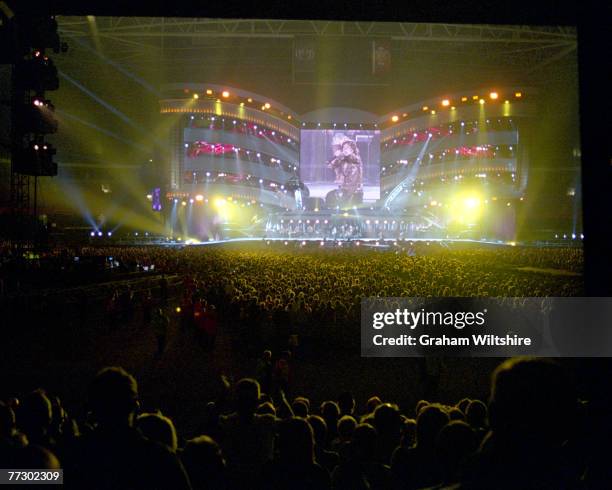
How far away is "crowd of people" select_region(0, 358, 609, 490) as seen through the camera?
1839mm

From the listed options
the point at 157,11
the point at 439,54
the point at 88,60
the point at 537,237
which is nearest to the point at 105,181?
the point at 88,60

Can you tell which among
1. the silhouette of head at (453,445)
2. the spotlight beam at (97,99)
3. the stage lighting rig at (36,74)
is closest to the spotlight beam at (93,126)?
the spotlight beam at (97,99)

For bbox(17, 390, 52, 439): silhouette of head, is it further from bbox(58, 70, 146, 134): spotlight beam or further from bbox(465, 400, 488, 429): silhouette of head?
bbox(58, 70, 146, 134): spotlight beam

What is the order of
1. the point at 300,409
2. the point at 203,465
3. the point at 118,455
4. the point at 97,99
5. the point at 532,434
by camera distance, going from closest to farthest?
the point at 532,434 → the point at 118,455 → the point at 203,465 → the point at 300,409 → the point at 97,99

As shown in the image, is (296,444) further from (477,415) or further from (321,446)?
(477,415)

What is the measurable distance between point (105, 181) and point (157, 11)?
4417 cm

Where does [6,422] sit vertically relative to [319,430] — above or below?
above

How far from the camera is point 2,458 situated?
2.18 m

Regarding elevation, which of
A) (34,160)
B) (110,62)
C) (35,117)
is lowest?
(34,160)

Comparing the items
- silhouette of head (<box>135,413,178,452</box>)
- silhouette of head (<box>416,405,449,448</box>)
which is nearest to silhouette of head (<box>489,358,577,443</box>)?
silhouette of head (<box>416,405,449,448</box>)

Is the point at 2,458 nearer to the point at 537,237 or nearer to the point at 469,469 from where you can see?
the point at 469,469

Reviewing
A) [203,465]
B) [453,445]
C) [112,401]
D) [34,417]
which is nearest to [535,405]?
[453,445]

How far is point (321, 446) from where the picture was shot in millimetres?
3361

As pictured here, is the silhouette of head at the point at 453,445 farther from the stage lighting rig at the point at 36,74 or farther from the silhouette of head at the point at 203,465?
the stage lighting rig at the point at 36,74
